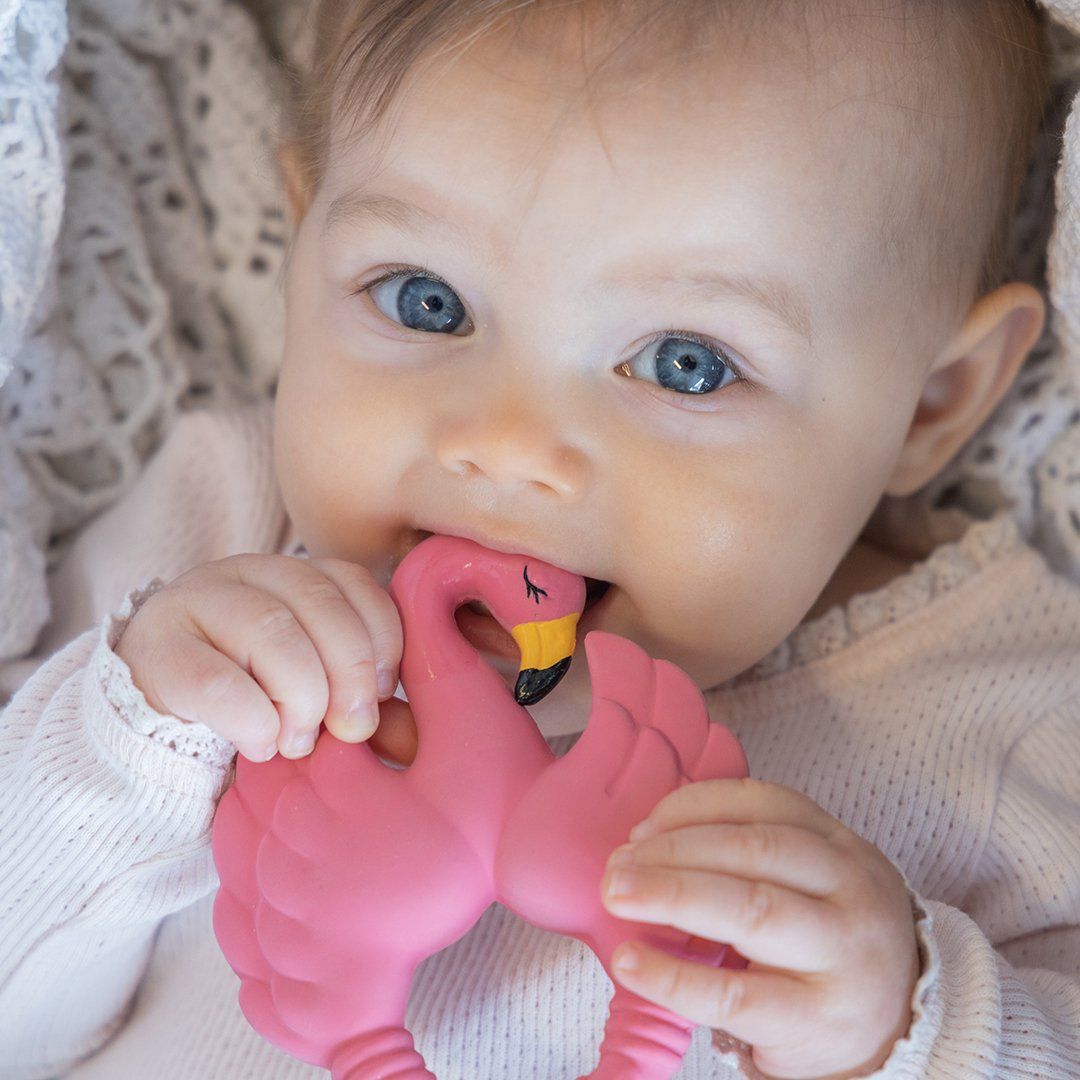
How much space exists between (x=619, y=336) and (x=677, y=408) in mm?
80

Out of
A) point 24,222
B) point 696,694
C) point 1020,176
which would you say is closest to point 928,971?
point 696,694

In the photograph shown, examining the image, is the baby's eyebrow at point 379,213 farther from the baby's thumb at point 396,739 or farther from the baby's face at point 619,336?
the baby's thumb at point 396,739

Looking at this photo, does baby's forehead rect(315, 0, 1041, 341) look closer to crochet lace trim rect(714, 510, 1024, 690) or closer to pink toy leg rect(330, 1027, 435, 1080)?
crochet lace trim rect(714, 510, 1024, 690)

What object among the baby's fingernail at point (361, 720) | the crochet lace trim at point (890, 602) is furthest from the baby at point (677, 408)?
the crochet lace trim at point (890, 602)

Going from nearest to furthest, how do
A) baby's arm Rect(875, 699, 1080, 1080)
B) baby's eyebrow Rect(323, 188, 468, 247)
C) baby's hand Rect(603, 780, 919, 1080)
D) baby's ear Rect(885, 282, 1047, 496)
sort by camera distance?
baby's hand Rect(603, 780, 919, 1080), baby's arm Rect(875, 699, 1080, 1080), baby's eyebrow Rect(323, 188, 468, 247), baby's ear Rect(885, 282, 1047, 496)

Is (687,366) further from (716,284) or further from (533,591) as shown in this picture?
(533,591)

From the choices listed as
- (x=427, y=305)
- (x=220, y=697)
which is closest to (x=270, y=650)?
(x=220, y=697)

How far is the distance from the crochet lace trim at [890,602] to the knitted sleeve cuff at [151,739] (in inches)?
20.6

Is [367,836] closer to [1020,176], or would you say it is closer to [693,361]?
[693,361]

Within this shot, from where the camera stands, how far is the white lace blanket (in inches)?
52.6

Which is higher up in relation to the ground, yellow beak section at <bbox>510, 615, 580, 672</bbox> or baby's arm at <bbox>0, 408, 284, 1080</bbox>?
yellow beak section at <bbox>510, 615, 580, 672</bbox>

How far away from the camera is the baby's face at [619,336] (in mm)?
998

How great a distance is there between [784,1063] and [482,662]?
13.7 inches

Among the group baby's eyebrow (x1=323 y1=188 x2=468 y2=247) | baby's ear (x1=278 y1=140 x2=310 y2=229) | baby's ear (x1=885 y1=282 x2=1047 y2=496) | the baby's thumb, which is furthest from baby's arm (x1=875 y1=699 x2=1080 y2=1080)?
baby's ear (x1=278 y1=140 x2=310 y2=229)
